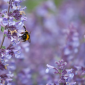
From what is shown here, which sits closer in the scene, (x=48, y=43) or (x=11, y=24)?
(x=11, y=24)

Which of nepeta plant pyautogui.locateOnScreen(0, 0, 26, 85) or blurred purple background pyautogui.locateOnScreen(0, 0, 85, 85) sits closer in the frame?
nepeta plant pyautogui.locateOnScreen(0, 0, 26, 85)

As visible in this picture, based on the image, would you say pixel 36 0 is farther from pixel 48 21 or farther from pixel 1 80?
pixel 1 80

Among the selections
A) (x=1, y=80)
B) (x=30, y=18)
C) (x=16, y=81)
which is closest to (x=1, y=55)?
(x=1, y=80)

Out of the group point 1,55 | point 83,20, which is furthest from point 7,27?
point 83,20

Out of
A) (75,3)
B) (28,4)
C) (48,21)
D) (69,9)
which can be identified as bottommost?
(48,21)

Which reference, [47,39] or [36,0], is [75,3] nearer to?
[36,0]

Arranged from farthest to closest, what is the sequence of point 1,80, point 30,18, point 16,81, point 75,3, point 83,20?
point 75,3 → point 83,20 → point 30,18 → point 16,81 → point 1,80

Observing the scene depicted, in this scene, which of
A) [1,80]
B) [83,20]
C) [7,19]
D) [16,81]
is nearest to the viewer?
[7,19]

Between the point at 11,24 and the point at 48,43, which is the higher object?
the point at 48,43

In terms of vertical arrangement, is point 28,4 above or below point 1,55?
above

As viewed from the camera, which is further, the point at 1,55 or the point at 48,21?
the point at 48,21

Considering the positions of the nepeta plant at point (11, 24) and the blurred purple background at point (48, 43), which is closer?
the nepeta plant at point (11, 24)
